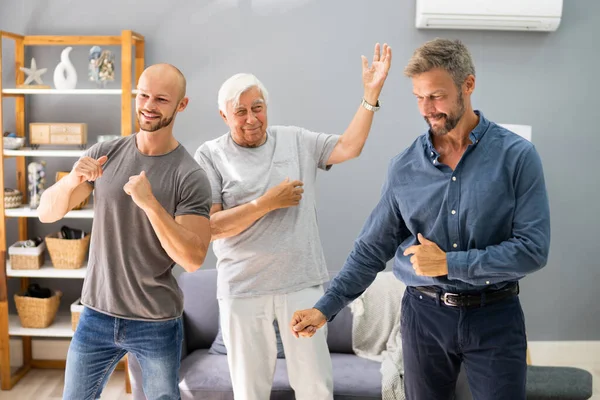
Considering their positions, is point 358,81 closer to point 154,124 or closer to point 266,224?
point 266,224

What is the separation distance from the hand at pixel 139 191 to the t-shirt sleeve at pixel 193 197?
15cm

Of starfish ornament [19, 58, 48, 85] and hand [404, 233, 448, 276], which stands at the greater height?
starfish ornament [19, 58, 48, 85]

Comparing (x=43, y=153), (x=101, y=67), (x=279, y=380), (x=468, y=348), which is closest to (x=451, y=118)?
(x=468, y=348)

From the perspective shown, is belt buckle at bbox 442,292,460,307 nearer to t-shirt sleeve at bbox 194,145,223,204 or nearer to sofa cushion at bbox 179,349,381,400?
t-shirt sleeve at bbox 194,145,223,204

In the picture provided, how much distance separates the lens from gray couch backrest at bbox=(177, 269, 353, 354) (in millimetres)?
3576

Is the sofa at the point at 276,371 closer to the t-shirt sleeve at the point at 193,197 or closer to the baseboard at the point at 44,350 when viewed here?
the t-shirt sleeve at the point at 193,197

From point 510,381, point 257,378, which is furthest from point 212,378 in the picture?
point 510,381

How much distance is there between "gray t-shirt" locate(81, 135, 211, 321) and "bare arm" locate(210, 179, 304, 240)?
0.21 metres

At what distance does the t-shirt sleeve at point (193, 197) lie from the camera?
2186mm

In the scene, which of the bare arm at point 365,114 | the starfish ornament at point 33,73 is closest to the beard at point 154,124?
the bare arm at point 365,114

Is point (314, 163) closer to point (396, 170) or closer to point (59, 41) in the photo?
point (396, 170)

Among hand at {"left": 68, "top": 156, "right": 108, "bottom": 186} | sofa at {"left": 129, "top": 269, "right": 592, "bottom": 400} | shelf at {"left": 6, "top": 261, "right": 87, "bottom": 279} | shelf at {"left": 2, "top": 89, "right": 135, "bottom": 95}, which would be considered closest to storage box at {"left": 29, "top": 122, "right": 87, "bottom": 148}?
shelf at {"left": 2, "top": 89, "right": 135, "bottom": 95}

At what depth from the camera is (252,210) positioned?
2434 millimetres

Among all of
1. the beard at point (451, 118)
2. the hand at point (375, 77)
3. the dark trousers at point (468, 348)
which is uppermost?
the hand at point (375, 77)
